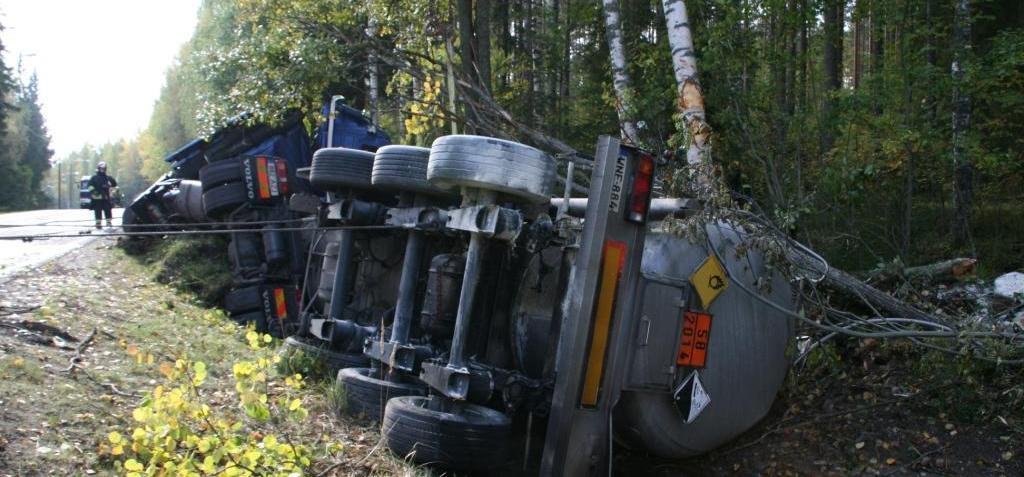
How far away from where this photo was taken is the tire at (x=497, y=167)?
192 inches

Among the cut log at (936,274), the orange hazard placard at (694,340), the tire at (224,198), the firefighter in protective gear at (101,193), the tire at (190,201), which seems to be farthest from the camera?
the firefighter in protective gear at (101,193)

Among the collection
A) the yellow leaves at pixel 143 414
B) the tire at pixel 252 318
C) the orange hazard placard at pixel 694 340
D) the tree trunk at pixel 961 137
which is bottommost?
the tire at pixel 252 318

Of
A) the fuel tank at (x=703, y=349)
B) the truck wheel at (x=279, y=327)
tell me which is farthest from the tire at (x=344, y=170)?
the truck wheel at (x=279, y=327)

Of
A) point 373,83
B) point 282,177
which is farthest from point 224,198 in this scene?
point 373,83

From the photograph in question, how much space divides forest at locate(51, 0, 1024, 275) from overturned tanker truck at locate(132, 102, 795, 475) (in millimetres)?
1227

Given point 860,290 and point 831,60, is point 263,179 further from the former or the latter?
point 831,60

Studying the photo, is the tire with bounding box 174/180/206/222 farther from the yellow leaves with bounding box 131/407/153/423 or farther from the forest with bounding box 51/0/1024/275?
the yellow leaves with bounding box 131/407/153/423

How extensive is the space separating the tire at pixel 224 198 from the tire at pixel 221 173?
6 centimetres

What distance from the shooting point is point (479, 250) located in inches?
200

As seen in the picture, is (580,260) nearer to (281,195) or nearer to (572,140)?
(281,195)

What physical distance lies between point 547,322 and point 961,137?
6.05 m

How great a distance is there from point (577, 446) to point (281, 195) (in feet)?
23.0

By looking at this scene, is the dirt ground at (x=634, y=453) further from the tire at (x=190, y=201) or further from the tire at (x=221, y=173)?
the tire at (x=190, y=201)

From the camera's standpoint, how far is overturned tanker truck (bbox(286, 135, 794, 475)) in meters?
4.58
